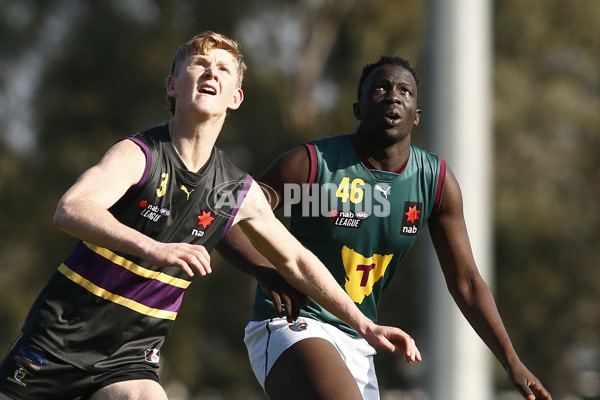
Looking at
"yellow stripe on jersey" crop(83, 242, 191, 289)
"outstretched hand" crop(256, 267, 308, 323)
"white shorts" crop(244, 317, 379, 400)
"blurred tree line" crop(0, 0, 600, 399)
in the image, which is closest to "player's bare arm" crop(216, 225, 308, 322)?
"outstretched hand" crop(256, 267, 308, 323)

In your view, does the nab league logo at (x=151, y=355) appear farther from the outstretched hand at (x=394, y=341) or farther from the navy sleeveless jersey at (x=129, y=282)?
the outstretched hand at (x=394, y=341)

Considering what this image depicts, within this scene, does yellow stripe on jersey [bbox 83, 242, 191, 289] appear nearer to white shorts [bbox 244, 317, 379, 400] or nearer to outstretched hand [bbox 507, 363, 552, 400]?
white shorts [bbox 244, 317, 379, 400]

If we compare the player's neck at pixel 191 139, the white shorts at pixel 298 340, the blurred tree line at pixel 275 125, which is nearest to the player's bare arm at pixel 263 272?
the white shorts at pixel 298 340

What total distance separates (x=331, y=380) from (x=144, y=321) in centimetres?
84

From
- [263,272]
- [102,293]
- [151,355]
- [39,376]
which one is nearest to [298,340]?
[263,272]

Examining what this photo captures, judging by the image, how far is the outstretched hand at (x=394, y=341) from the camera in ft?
13.3

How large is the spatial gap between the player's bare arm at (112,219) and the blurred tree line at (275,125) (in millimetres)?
15625

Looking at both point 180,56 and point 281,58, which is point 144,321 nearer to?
point 180,56

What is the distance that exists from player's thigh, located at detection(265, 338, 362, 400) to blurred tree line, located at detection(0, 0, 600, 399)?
15160 mm

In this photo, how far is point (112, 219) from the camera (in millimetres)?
3516

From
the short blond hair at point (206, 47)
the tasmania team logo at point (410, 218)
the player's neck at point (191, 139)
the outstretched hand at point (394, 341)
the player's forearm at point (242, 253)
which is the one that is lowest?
the outstretched hand at point (394, 341)

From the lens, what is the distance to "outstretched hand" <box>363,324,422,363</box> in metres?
4.07

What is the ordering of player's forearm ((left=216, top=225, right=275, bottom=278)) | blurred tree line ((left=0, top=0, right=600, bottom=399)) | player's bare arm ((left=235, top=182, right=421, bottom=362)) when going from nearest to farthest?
1. player's bare arm ((left=235, top=182, right=421, bottom=362))
2. player's forearm ((left=216, top=225, right=275, bottom=278))
3. blurred tree line ((left=0, top=0, right=600, bottom=399))

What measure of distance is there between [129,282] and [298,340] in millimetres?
852
